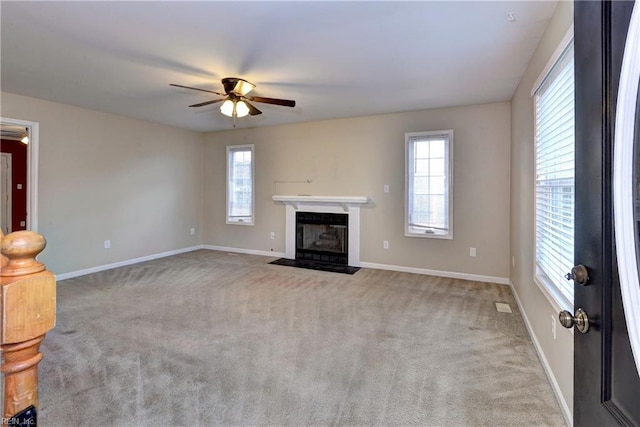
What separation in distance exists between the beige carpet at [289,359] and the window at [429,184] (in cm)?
102

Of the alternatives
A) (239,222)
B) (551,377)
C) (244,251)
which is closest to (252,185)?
(239,222)

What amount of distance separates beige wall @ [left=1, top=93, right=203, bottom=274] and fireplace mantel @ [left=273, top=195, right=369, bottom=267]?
6.94ft

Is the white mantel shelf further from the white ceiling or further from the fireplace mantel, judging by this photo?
the white ceiling

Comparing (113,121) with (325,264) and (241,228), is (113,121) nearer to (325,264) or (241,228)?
(241,228)

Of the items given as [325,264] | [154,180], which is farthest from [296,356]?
[154,180]

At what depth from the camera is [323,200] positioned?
5.32 metres

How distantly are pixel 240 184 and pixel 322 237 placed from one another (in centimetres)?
206

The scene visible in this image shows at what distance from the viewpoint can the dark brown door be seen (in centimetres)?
68

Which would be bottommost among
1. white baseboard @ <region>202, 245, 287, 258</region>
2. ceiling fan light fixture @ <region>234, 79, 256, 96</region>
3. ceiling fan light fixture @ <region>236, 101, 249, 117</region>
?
A: white baseboard @ <region>202, 245, 287, 258</region>

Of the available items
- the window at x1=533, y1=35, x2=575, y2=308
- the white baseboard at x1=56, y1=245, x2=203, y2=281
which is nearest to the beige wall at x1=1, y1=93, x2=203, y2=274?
the white baseboard at x1=56, y1=245, x2=203, y2=281

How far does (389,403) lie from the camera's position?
1823mm

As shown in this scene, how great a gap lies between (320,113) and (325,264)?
246 centimetres

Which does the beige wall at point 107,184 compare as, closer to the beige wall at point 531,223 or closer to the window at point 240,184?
the window at point 240,184

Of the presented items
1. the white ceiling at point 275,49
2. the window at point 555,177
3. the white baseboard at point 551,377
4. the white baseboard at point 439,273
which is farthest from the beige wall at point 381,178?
the window at point 555,177
